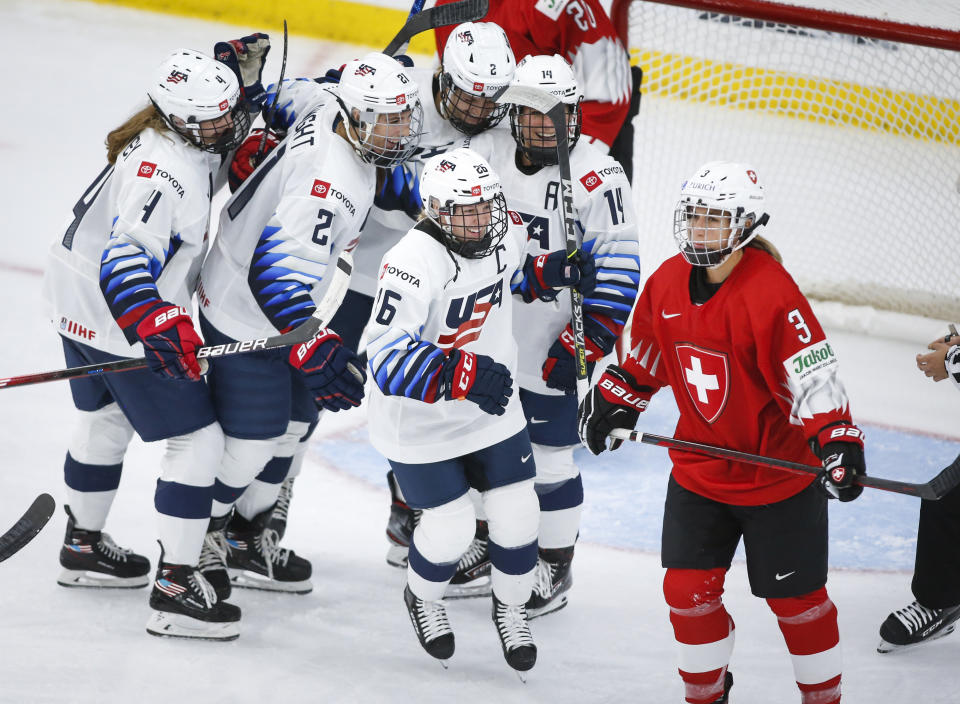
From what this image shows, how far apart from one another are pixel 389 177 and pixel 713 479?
1.15m

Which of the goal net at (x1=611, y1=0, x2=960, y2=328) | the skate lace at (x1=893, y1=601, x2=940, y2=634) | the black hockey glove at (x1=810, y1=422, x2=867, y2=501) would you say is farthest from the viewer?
the goal net at (x1=611, y1=0, x2=960, y2=328)

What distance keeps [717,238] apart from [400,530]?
56.2 inches

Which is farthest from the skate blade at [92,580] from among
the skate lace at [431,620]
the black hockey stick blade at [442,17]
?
the black hockey stick blade at [442,17]

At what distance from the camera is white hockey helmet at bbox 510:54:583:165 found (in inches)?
104

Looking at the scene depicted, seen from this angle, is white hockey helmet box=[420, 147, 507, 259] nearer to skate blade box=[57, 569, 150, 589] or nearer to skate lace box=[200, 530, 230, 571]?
skate lace box=[200, 530, 230, 571]

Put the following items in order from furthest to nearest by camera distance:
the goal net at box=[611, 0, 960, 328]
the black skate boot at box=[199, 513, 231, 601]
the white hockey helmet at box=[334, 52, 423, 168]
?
the goal net at box=[611, 0, 960, 328]
the black skate boot at box=[199, 513, 231, 601]
the white hockey helmet at box=[334, 52, 423, 168]

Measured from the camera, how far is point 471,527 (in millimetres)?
2576

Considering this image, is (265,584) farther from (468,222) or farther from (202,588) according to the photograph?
(468,222)

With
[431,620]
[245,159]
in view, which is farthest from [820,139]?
[431,620]

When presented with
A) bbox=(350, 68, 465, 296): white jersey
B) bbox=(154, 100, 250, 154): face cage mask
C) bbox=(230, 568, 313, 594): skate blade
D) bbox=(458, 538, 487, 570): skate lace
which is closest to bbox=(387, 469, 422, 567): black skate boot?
bbox=(458, 538, 487, 570): skate lace

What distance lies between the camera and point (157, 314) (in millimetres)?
2455

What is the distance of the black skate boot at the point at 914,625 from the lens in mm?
2799

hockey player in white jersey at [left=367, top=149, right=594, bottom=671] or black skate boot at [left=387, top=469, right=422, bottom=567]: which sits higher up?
hockey player in white jersey at [left=367, top=149, right=594, bottom=671]

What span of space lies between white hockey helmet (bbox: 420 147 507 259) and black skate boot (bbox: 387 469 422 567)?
1005mm
